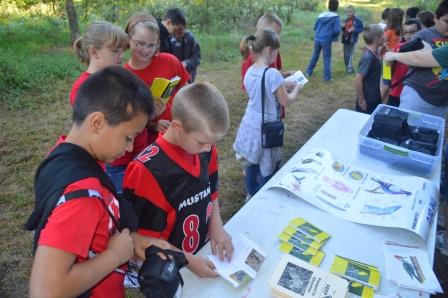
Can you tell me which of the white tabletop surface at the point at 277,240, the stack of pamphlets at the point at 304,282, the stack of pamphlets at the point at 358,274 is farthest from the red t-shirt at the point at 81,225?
the stack of pamphlets at the point at 358,274

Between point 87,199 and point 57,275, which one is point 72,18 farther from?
point 57,275

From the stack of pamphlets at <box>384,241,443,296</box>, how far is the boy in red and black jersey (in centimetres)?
61

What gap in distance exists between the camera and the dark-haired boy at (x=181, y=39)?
3844 millimetres

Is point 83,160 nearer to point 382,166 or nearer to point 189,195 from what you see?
point 189,195

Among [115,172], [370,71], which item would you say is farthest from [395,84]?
[115,172]

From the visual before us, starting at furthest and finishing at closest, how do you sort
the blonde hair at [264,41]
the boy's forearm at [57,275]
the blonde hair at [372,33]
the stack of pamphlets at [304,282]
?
the blonde hair at [372,33]
the blonde hair at [264,41]
the stack of pamphlets at [304,282]
the boy's forearm at [57,275]

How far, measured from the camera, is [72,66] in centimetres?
599

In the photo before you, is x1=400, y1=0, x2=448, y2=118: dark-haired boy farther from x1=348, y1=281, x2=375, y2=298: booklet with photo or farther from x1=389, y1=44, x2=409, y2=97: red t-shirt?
x1=348, y1=281, x2=375, y2=298: booklet with photo

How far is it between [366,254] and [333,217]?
234 mm

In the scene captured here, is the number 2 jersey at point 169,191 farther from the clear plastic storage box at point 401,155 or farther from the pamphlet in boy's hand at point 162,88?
the clear plastic storage box at point 401,155

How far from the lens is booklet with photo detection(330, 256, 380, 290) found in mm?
1238

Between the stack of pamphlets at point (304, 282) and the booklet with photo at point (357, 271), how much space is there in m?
0.07

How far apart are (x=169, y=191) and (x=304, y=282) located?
583 millimetres

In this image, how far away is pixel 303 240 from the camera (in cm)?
143
